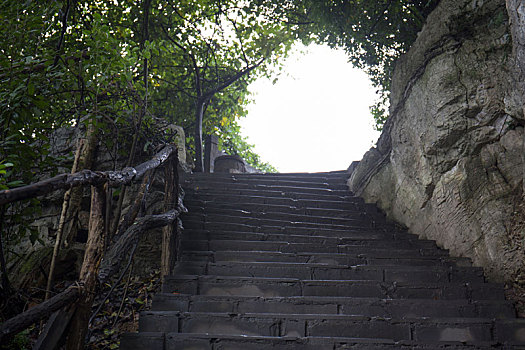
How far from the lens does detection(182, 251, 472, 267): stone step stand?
169 inches

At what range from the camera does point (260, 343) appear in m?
2.98

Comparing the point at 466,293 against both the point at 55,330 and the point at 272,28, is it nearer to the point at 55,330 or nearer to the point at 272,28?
the point at 55,330

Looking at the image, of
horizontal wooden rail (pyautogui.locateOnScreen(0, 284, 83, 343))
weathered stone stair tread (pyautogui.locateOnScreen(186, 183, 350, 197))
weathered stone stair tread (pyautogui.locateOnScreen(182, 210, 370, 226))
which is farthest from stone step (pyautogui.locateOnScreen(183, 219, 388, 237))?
horizontal wooden rail (pyautogui.locateOnScreen(0, 284, 83, 343))

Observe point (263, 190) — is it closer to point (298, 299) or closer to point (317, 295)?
point (317, 295)

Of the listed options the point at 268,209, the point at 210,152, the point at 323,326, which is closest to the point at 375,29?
the point at 268,209

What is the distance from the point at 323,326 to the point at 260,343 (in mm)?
524

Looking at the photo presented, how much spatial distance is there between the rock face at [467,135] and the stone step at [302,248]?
21.3 inches

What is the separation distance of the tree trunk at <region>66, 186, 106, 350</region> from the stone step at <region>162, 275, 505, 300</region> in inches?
58.6

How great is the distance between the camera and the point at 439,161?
16.5 feet

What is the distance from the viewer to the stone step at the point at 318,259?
430 centimetres

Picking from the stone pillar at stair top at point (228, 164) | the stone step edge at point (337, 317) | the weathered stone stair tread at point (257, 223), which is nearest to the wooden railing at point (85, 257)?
the stone step edge at point (337, 317)

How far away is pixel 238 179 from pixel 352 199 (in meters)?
2.02

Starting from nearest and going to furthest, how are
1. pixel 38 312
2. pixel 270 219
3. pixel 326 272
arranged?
pixel 38 312 < pixel 326 272 < pixel 270 219

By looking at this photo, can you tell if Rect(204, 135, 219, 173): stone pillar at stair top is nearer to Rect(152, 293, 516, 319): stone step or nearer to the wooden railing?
Rect(152, 293, 516, 319): stone step
